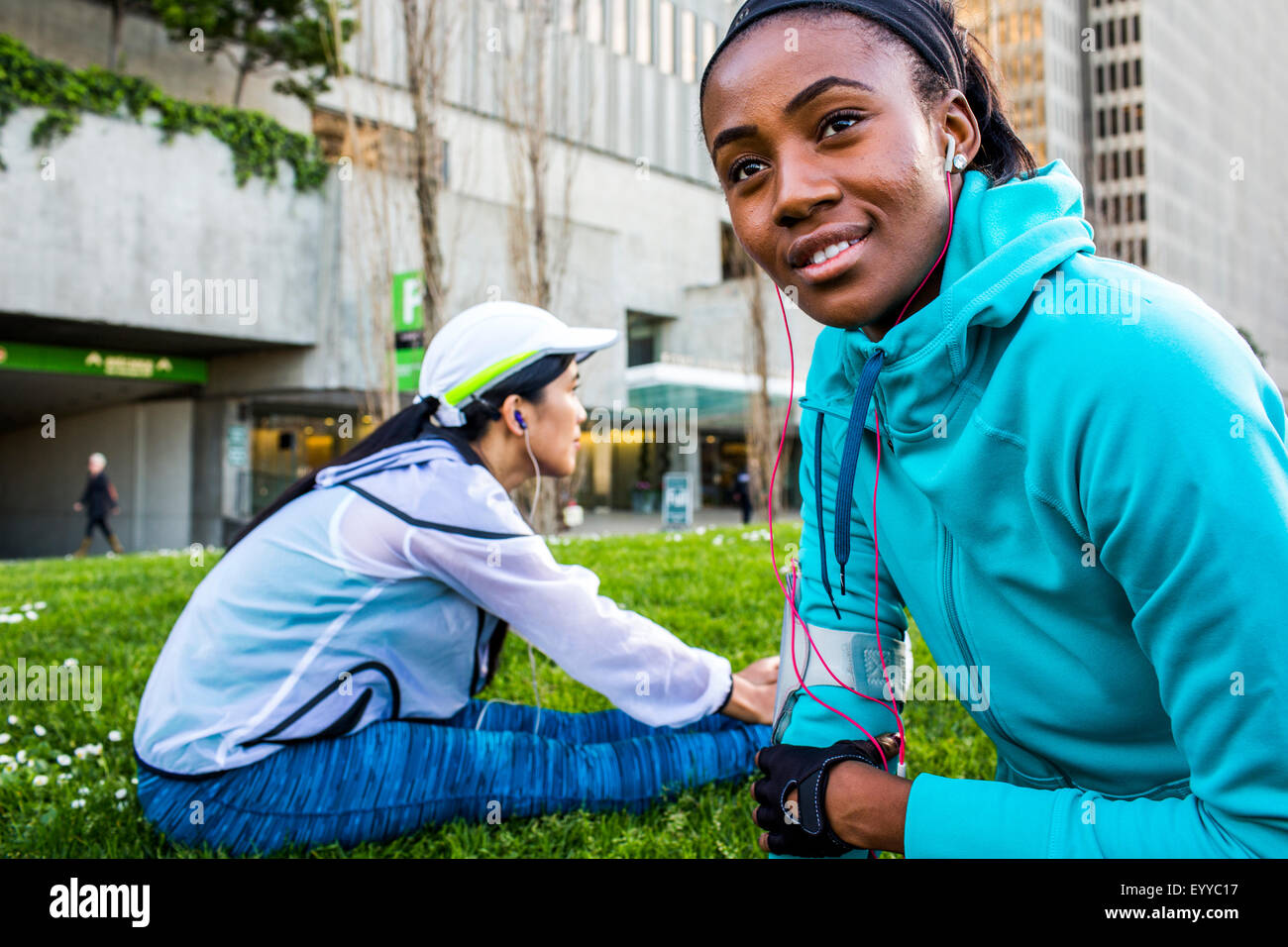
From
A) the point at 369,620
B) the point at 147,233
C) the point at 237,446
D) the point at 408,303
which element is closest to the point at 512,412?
the point at 369,620

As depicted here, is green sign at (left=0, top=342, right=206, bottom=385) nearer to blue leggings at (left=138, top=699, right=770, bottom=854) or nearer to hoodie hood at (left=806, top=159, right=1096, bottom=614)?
blue leggings at (left=138, top=699, right=770, bottom=854)

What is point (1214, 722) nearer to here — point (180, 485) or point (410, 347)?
point (410, 347)

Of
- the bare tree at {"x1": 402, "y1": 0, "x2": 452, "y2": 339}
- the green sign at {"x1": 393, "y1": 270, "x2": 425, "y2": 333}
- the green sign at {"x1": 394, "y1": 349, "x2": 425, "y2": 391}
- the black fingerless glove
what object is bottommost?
the black fingerless glove

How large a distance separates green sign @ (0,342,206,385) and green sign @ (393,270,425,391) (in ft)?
29.0

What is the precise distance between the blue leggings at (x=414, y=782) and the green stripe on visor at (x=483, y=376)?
3.06 ft

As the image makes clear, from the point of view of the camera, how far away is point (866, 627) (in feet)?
5.08

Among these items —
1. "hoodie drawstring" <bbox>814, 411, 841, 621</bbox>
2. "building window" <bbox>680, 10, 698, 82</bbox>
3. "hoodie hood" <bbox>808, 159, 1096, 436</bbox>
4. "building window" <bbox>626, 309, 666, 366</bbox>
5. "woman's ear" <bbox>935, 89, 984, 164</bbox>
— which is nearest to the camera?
"hoodie hood" <bbox>808, 159, 1096, 436</bbox>

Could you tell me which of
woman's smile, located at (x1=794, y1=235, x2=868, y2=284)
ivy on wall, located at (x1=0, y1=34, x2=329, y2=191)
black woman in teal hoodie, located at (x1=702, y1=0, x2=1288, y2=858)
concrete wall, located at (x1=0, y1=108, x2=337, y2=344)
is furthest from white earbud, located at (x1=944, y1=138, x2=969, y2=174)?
ivy on wall, located at (x1=0, y1=34, x2=329, y2=191)

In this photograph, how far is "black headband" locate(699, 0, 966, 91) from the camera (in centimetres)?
116

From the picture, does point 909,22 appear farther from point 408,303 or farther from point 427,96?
point 408,303

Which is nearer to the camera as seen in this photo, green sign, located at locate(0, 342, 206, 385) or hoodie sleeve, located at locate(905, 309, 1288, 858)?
hoodie sleeve, located at locate(905, 309, 1288, 858)

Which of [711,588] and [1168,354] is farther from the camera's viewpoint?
[711,588]

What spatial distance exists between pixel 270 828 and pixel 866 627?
5.22 ft
